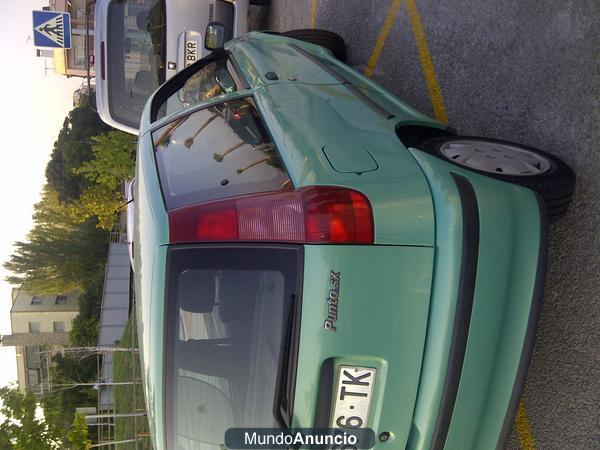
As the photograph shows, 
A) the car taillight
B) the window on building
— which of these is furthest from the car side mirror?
the window on building

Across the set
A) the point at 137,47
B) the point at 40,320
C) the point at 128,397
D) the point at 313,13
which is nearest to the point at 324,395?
the point at 137,47

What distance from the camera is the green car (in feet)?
6.56

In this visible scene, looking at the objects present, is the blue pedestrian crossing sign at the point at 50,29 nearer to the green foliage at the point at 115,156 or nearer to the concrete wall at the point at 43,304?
the green foliage at the point at 115,156

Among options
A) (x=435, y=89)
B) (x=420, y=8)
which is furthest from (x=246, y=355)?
(x=420, y=8)

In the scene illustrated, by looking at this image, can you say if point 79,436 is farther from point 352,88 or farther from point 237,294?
point 237,294

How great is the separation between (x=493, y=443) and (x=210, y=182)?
166 centimetres

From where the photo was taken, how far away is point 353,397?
2.05 m

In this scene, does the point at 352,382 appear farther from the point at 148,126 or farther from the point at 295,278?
the point at 148,126

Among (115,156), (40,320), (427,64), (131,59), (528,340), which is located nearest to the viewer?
(528,340)

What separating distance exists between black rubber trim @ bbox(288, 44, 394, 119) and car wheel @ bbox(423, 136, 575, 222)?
0.34 metres

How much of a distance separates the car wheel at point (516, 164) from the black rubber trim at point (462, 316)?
0.45 metres

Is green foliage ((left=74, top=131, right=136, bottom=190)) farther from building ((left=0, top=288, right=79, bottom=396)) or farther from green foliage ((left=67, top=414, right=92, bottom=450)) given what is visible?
building ((left=0, top=288, right=79, bottom=396))

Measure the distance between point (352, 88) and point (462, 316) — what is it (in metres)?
1.78

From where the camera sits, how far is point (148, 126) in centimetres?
338
